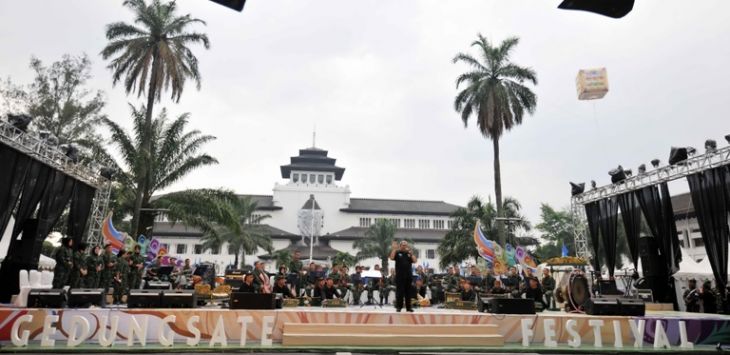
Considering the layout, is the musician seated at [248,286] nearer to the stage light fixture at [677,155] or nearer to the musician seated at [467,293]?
the musician seated at [467,293]

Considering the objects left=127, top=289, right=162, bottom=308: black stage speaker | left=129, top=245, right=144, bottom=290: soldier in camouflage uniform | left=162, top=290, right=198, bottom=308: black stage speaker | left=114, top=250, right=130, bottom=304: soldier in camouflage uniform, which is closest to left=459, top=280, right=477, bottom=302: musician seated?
left=162, top=290, right=198, bottom=308: black stage speaker

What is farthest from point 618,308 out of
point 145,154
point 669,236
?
point 145,154

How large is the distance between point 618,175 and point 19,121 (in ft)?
63.4

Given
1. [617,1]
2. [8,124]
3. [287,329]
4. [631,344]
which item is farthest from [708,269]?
[8,124]

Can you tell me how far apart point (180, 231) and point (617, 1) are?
5956cm

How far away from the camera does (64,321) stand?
8086 mm

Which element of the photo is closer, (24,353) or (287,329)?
(24,353)

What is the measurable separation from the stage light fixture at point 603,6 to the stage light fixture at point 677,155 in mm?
13162

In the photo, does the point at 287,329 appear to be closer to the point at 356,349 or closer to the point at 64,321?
the point at 356,349

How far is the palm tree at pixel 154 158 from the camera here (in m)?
20.5

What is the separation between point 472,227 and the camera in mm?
33094

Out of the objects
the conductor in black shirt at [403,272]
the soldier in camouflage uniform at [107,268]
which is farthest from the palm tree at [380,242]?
the conductor in black shirt at [403,272]

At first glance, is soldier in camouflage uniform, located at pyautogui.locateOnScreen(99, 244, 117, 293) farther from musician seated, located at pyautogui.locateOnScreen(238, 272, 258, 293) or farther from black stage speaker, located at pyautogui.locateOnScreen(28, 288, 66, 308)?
musician seated, located at pyautogui.locateOnScreen(238, 272, 258, 293)

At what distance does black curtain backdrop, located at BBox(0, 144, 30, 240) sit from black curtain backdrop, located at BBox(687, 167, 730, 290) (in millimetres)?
18959
